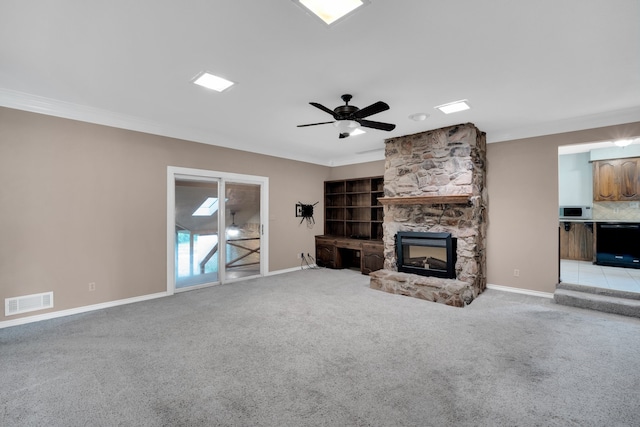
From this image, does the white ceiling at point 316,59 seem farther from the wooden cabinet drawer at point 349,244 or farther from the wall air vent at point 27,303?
the wooden cabinet drawer at point 349,244

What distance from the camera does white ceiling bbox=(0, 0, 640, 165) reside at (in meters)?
1.96

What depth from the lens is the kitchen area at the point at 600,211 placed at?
5.48 metres

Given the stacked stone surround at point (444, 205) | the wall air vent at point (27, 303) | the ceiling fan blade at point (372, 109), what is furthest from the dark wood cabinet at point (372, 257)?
the wall air vent at point (27, 303)

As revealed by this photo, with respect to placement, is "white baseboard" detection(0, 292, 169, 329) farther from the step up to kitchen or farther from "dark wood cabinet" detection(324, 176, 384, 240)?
the step up to kitchen

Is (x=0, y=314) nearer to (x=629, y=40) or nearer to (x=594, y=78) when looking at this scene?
(x=629, y=40)

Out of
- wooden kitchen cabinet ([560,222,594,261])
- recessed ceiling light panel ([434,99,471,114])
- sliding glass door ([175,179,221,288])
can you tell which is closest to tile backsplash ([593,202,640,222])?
wooden kitchen cabinet ([560,222,594,261])

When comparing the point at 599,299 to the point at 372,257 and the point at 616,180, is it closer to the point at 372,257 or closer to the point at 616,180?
the point at 372,257

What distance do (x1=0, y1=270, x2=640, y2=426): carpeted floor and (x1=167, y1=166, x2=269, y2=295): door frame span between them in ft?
2.98

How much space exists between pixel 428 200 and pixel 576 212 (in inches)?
185

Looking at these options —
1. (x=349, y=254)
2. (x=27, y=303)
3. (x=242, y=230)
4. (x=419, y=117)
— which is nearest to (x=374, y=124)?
(x=419, y=117)

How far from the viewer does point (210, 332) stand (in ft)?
10.2

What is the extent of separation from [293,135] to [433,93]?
255 cm

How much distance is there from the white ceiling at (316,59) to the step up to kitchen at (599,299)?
245 cm

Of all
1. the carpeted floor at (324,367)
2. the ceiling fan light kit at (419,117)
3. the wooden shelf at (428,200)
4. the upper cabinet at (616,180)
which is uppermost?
the ceiling fan light kit at (419,117)
